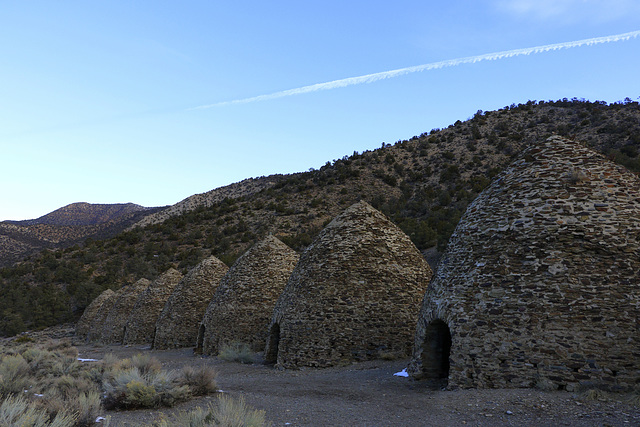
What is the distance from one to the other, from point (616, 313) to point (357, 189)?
36899mm

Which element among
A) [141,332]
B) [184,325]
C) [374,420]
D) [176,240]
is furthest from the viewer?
[176,240]

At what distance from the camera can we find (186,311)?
21.3 m

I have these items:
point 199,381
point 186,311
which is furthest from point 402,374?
point 186,311

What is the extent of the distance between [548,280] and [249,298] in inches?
465

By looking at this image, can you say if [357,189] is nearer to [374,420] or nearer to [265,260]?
[265,260]

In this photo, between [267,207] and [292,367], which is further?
[267,207]

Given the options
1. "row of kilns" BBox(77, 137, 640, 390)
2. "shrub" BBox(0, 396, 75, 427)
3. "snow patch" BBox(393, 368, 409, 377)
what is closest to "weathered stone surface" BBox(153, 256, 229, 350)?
"row of kilns" BBox(77, 137, 640, 390)

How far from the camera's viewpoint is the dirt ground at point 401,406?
6.37m

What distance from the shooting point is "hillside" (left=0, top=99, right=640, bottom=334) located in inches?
1506

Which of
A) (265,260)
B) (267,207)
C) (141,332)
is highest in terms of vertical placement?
(267,207)

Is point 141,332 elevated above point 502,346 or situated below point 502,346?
below

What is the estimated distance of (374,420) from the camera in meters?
6.97

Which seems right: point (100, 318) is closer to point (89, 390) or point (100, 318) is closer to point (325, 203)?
point (325, 203)

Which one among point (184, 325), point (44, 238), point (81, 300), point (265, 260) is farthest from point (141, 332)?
point (44, 238)
